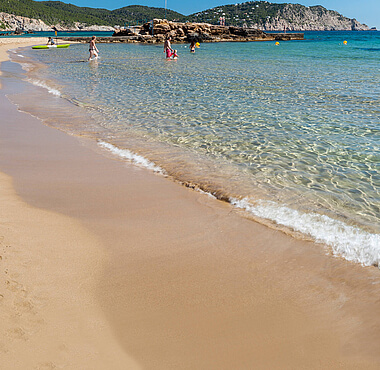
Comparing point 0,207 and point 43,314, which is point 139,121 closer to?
point 0,207

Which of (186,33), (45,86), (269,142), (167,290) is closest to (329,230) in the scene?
(167,290)

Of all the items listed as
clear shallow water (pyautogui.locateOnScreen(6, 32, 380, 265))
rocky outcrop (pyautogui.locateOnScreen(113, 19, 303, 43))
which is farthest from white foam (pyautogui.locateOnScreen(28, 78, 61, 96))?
rocky outcrop (pyautogui.locateOnScreen(113, 19, 303, 43))

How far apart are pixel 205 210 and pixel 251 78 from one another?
57.8 ft

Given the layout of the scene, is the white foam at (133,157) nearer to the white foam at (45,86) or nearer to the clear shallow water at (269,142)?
the clear shallow water at (269,142)

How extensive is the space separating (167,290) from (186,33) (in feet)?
320

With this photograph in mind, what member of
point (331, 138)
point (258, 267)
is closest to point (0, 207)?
point (258, 267)

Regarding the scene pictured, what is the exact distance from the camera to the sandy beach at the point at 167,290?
2605 millimetres

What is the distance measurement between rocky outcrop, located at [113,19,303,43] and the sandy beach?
81.7m

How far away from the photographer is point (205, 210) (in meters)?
5.19

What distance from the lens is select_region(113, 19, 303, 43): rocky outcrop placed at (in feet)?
276

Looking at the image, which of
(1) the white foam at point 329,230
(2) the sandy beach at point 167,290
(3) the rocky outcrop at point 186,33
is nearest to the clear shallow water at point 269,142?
(1) the white foam at point 329,230

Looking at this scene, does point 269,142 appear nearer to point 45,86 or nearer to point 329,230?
point 329,230

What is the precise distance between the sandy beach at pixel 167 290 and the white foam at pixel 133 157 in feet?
4.76

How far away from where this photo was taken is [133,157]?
757 centimetres
